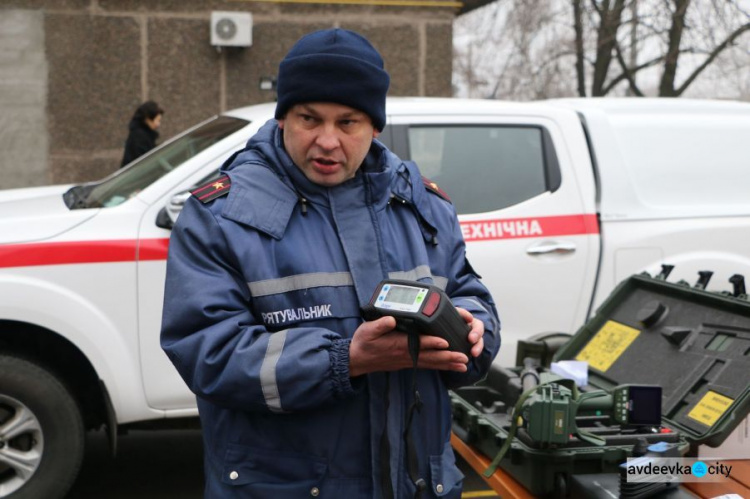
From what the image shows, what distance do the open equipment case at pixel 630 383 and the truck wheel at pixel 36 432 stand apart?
5.79 ft

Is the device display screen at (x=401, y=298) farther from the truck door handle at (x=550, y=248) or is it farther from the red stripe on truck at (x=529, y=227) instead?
the truck door handle at (x=550, y=248)

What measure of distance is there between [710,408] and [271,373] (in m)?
1.64

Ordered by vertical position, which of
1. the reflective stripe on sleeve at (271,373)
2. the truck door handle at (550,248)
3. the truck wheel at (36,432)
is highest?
the reflective stripe on sleeve at (271,373)

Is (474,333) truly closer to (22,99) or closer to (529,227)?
(529,227)

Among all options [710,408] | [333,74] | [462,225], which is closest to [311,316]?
[333,74]

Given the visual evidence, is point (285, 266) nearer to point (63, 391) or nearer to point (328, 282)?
point (328, 282)

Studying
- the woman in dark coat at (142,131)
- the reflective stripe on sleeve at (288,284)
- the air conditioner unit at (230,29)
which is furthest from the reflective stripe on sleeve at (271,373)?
the air conditioner unit at (230,29)

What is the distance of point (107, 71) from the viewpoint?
998cm

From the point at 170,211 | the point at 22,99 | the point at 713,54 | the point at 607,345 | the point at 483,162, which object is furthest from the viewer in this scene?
the point at 713,54

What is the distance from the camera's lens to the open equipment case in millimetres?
2852

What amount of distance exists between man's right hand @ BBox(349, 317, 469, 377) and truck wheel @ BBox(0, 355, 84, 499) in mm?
2635

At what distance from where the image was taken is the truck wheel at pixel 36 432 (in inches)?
164

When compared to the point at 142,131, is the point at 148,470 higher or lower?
lower

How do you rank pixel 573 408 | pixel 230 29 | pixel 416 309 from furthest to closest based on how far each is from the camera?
1. pixel 230 29
2. pixel 573 408
3. pixel 416 309
